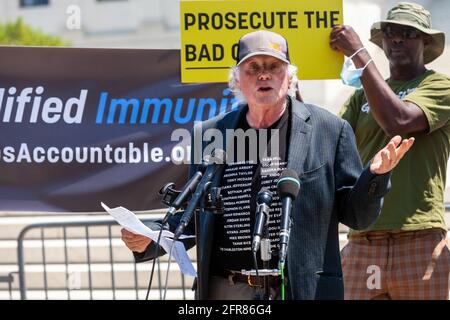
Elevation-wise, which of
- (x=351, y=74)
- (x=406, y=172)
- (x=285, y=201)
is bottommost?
(x=285, y=201)

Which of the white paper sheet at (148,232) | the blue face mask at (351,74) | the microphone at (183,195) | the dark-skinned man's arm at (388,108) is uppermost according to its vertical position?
the blue face mask at (351,74)

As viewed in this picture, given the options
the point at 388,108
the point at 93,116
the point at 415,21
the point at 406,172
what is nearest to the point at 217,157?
the point at 388,108

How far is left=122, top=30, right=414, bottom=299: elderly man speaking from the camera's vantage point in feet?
12.8

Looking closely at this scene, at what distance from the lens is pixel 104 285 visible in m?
8.73

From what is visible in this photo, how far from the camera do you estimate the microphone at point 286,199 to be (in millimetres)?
3381

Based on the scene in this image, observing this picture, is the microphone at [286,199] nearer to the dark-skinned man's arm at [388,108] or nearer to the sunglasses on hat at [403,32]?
the dark-skinned man's arm at [388,108]

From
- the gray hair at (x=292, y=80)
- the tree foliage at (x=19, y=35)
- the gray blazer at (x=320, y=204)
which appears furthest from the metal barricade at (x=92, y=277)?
the tree foliage at (x=19, y=35)

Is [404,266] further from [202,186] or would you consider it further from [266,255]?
[202,186]

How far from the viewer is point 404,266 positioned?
4.75 metres

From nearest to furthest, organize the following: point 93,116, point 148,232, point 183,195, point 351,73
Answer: point 183,195 < point 148,232 < point 351,73 < point 93,116

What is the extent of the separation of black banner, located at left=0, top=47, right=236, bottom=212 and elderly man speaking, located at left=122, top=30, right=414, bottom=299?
2.05 m

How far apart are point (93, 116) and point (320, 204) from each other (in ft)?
8.57
